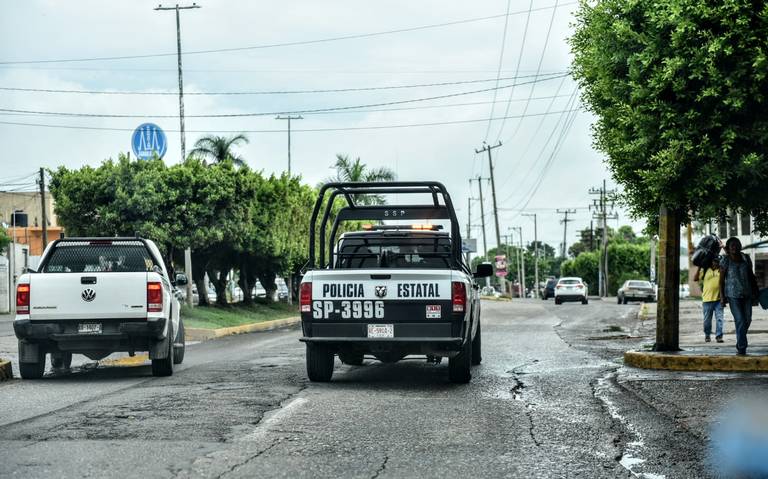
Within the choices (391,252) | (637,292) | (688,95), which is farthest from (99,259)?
(637,292)

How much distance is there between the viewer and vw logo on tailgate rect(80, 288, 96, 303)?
13609 mm

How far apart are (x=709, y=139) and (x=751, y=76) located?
1.05 m

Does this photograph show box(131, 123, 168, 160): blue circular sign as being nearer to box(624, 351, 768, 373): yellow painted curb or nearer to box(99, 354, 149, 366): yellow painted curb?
box(99, 354, 149, 366): yellow painted curb

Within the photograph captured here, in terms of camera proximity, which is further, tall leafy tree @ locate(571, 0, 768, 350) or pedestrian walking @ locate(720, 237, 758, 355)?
pedestrian walking @ locate(720, 237, 758, 355)

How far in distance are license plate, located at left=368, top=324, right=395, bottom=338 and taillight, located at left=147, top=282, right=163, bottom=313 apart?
3.20 m

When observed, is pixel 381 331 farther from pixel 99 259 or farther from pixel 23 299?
pixel 23 299

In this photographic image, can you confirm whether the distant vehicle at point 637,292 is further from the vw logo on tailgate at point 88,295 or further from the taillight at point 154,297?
the vw logo on tailgate at point 88,295

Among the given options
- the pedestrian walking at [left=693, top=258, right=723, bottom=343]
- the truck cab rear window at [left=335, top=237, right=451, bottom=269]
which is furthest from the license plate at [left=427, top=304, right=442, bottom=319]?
the pedestrian walking at [left=693, top=258, right=723, bottom=343]

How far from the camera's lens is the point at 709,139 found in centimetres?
1406

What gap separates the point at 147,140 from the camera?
30516 mm

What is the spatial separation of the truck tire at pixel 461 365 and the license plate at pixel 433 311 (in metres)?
0.60

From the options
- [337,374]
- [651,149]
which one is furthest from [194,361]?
[651,149]

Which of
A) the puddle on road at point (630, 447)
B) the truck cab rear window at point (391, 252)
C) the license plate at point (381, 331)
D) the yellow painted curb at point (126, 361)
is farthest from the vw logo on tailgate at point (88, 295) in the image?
the puddle on road at point (630, 447)

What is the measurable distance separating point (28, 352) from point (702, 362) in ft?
30.7
